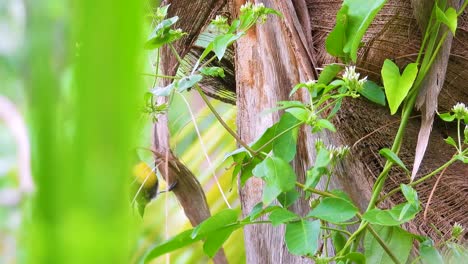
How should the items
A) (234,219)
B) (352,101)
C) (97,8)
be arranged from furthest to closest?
(352,101) < (234,219) < (97,8)

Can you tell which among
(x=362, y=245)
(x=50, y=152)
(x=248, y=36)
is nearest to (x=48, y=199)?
(x=50, y=152)

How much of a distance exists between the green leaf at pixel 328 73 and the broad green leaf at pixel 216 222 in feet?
0.54

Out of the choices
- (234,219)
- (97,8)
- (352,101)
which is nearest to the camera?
(97,8)

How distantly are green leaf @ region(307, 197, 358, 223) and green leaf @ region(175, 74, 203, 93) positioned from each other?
0.54 feet

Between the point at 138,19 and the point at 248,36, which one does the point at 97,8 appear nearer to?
the point at 138,19

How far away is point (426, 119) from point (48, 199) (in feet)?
1.76

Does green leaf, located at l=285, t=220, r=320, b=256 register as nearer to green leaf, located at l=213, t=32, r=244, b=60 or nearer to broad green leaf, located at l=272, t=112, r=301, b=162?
broad green leaf, located at l=272, t=112, r=301, b=162

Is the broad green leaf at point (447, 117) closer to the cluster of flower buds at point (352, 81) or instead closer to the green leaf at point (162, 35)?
the cluster of flower buds at point (352, 81)

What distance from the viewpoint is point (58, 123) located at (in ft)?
0.19

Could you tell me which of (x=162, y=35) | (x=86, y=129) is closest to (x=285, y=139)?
(x=162, y=35)

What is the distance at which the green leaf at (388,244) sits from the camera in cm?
54

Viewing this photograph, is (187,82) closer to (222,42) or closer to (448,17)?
(222,42)

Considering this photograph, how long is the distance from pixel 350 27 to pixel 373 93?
8 centimetres

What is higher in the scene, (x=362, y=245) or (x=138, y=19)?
(x=138, y=19)
